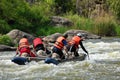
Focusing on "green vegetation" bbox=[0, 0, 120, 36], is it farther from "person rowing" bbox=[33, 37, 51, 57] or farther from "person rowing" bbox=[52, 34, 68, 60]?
"person rowing" bbox=[52, 34, 68, 60]

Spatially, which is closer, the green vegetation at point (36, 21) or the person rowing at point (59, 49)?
the person rowing at point (59, 49)

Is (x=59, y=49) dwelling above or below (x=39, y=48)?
above

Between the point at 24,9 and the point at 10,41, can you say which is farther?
the point at 24,9

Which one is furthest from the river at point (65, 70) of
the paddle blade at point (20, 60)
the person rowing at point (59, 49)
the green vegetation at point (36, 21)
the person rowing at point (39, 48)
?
the green vegetation at point (36, 21)

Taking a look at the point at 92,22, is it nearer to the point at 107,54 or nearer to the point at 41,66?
the point at 107,54

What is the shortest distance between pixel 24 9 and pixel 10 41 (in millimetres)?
10542

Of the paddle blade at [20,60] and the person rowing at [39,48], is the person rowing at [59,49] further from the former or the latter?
the paddle blade at [20,60]

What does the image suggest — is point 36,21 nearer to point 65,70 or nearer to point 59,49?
point 59,49

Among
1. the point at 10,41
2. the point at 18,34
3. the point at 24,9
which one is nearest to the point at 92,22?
the point at 24,9

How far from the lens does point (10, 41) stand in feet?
85.6

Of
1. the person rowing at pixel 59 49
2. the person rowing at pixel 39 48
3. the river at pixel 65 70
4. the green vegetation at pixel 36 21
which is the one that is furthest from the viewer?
the green vegetation at pixel 36 21

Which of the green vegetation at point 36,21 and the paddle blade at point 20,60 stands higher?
the paddle blade at point 20,60

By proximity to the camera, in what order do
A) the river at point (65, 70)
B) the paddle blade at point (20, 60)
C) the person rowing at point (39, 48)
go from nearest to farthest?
the river at point (65, 70) → the paddle blade at point (20, 60) → the person rowing at point (39, 48)

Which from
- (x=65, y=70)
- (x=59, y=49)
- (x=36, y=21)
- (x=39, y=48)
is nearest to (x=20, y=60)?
(x=59, y=49)
